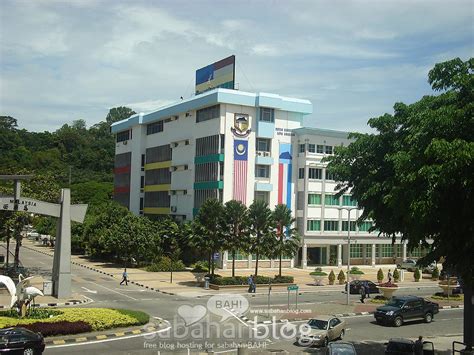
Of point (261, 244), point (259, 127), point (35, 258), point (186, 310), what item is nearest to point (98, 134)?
point (35, 258)

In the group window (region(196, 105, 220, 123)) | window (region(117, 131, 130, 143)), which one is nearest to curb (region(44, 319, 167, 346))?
window (region(196, 105, 220, 123))

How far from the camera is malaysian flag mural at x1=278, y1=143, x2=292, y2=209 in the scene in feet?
226

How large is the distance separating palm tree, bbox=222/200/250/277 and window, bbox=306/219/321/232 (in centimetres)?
2169

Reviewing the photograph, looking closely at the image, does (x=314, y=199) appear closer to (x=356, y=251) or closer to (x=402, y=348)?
(x=356, y=251)

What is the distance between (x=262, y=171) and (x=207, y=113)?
9924 mm

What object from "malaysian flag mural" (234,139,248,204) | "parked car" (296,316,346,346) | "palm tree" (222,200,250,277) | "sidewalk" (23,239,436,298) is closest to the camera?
"parked car" (296,316,346,346)

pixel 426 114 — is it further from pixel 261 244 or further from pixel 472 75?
pixel 261 244

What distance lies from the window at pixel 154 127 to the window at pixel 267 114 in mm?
19429

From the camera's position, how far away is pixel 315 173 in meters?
70.0

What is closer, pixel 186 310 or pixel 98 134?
pixel 186 310

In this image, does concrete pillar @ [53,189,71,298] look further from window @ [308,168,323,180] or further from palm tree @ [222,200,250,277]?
window @ [308,168,323,180]

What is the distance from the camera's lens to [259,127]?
219 ft

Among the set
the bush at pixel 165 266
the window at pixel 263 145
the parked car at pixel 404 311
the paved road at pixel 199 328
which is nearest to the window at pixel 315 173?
the window at pixel 263 145

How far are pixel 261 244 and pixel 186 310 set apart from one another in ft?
46.3
